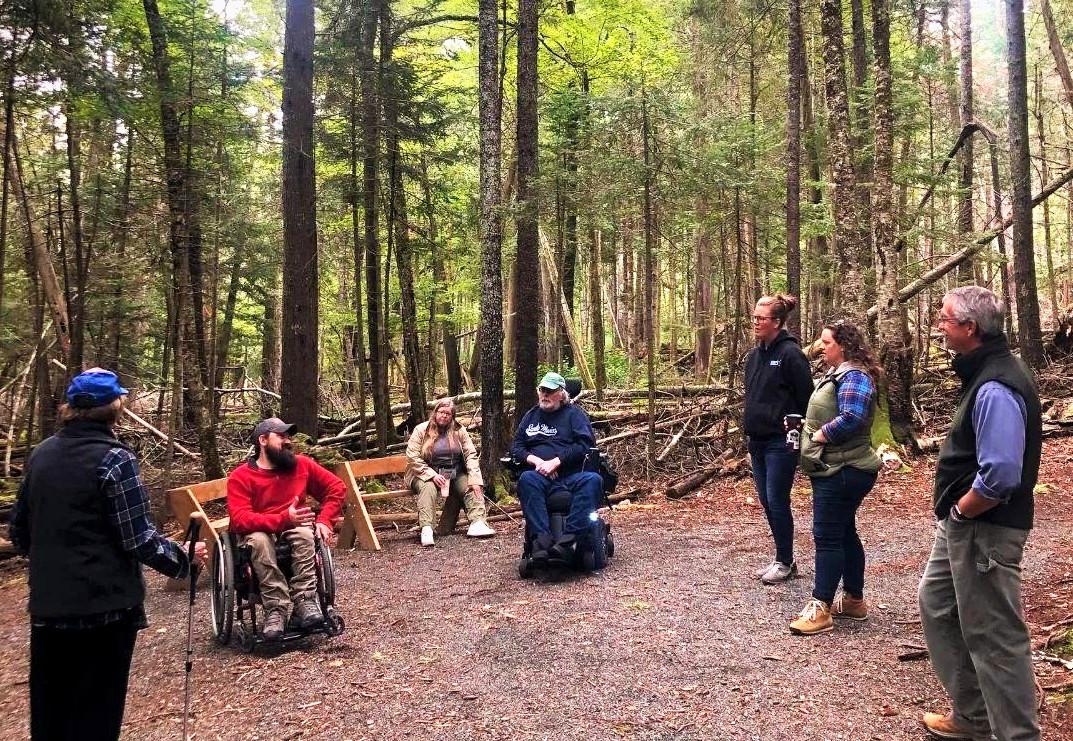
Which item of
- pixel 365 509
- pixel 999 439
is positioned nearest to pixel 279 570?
pixel 365 509

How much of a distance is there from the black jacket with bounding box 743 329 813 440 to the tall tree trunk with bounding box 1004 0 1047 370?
8.12m

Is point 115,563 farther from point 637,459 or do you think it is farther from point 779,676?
point 637,459

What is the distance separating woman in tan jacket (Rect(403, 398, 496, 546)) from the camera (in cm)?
794

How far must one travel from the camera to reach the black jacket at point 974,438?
2807 millimetres

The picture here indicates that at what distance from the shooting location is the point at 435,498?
7.96 metres

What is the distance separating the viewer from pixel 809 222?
1444cm

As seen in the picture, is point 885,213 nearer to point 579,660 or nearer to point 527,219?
point 527,219

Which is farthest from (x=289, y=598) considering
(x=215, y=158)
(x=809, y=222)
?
(x=809, y=222)

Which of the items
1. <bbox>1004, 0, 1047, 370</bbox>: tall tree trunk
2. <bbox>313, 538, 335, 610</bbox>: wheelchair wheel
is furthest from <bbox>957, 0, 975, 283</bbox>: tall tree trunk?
<bbox>313, 538, 335, 610</bbox>: wheelchair wheel

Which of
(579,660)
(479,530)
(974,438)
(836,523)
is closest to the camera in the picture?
(974,438)

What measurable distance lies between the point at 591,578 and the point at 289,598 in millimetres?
2399

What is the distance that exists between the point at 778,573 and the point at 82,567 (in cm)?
456

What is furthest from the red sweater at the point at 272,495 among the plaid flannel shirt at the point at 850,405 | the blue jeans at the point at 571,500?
the plaid flannel shirt at the point at 850,405

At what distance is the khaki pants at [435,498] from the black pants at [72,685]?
4.83m
